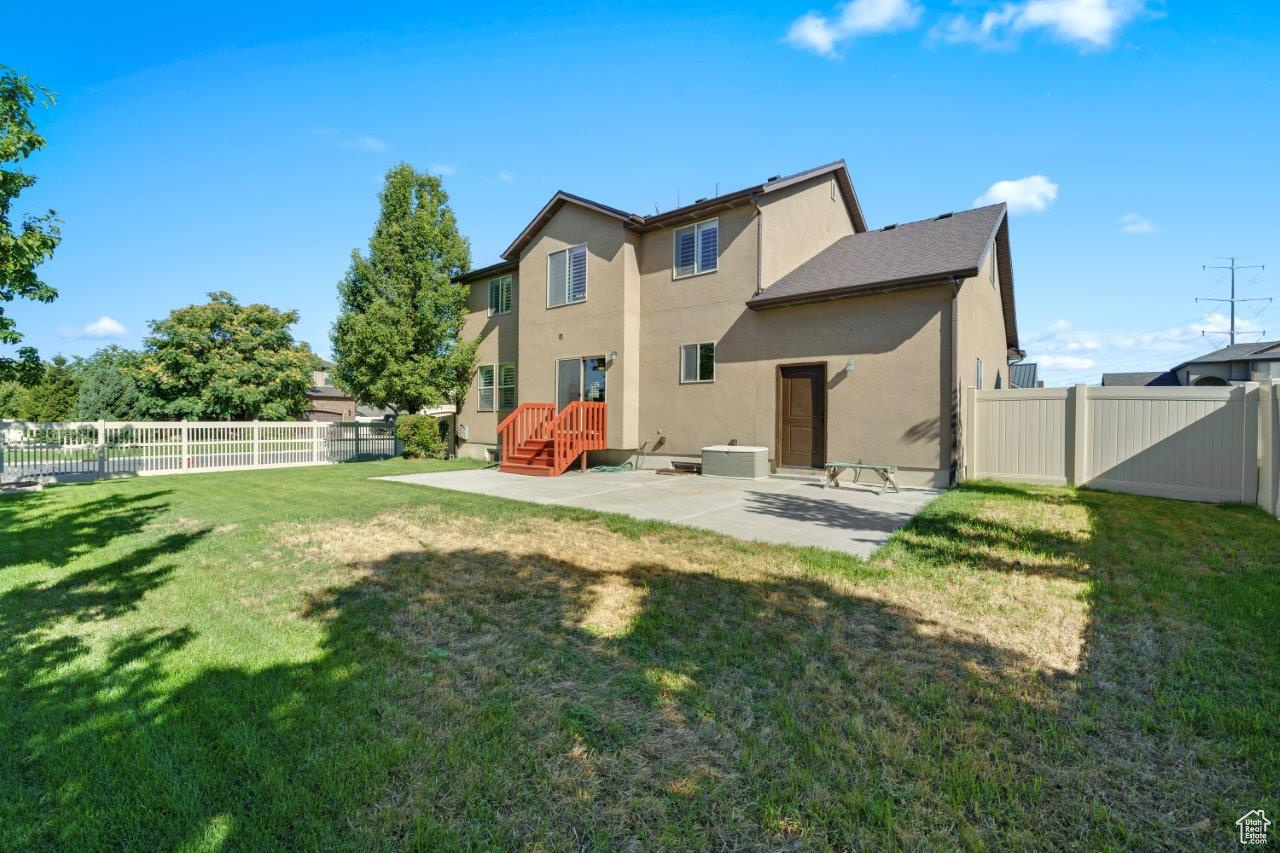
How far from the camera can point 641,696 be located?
297 cm

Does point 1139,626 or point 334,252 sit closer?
point 1139,626

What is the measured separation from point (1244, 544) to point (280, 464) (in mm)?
19901

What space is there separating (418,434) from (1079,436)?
16.7 m

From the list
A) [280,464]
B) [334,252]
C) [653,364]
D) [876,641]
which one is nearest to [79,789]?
[876,641]

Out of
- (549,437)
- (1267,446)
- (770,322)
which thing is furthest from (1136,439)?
(549,437)

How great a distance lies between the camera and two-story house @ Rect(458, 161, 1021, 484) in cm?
1060

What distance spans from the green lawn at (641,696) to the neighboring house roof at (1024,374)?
17.2 metres

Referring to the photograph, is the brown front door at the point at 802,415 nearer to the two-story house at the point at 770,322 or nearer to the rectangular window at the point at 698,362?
the two-story house at the point at 770,322

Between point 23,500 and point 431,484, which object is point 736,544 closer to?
point 431,484

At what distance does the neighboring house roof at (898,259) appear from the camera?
10.5 meters

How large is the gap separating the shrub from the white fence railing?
2.44 meters

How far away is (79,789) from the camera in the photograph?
224 centimetres

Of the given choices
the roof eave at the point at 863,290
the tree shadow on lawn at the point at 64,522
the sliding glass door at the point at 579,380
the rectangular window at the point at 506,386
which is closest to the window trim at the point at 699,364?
the roof eave at the point at 863,290

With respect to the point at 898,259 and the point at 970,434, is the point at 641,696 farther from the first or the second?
the point at 898,259
